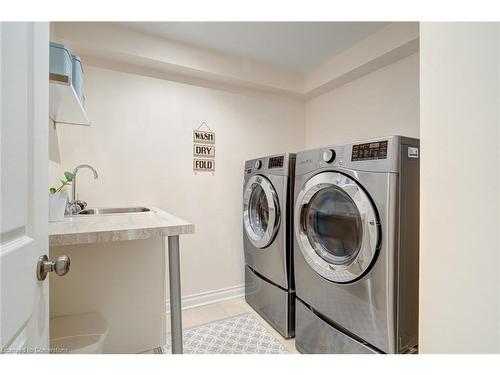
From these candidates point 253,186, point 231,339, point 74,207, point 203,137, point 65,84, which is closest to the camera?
point 65,84

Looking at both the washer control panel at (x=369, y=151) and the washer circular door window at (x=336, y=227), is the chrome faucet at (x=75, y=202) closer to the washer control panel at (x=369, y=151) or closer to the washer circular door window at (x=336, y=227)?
the washer circular door window at (x=336, y=227)

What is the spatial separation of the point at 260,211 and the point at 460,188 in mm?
1643

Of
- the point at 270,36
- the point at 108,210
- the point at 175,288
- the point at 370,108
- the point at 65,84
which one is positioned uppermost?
the point at 270,36

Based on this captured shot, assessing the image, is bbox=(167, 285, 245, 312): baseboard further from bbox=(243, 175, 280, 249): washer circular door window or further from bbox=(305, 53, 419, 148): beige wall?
bbox=(305, 53, 419, 148): beige wall

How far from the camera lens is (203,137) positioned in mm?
2273

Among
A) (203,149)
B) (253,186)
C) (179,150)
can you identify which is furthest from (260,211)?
(179,150)

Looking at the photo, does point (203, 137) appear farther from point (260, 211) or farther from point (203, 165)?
point (260, 211)

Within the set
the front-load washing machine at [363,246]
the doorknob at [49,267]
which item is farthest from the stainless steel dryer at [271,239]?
the doorknob at [49,267]

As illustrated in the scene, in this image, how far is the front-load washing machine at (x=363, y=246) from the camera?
43.1 inches

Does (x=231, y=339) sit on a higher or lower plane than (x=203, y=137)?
lower

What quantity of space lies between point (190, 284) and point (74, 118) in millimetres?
1660

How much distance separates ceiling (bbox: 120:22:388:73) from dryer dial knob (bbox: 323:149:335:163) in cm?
108

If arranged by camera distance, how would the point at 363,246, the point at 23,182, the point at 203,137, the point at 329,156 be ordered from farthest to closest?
1. the point at 203,137
2. the point at 329,156
3. the point at 363,246
4. the point at 23,182

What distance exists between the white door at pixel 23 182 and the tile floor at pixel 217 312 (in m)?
1.54
